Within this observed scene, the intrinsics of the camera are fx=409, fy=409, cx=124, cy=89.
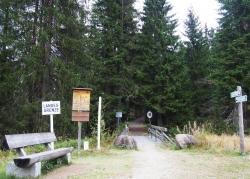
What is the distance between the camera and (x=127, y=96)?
3588 centimetres

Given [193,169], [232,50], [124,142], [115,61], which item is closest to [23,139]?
[193,169]

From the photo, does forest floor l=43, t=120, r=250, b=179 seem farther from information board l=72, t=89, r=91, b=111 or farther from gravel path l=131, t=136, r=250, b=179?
information board l=72, t=89, r=91, b=111

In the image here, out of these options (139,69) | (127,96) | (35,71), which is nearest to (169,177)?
(35,71)

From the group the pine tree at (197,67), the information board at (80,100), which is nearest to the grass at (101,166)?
the information board at (80,100)

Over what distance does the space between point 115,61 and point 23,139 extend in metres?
28.1

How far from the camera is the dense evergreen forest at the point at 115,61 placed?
1998 centimetres

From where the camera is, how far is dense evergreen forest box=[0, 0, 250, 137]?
1998cm

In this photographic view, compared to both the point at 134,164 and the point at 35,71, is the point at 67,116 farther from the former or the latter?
the point at 134,164

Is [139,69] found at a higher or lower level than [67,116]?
higher

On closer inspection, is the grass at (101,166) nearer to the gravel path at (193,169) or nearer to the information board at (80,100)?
A: the gravel path at (193,169)

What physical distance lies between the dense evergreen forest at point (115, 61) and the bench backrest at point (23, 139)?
9.95m

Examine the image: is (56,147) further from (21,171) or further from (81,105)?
(21,171)

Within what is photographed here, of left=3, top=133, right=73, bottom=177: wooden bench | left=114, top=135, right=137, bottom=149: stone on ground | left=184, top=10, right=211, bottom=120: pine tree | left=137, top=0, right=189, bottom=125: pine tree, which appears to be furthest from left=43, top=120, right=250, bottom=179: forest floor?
left=184, top=10, right=211, bottom=120: pine tree

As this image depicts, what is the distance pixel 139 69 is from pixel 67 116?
18.9 meters
